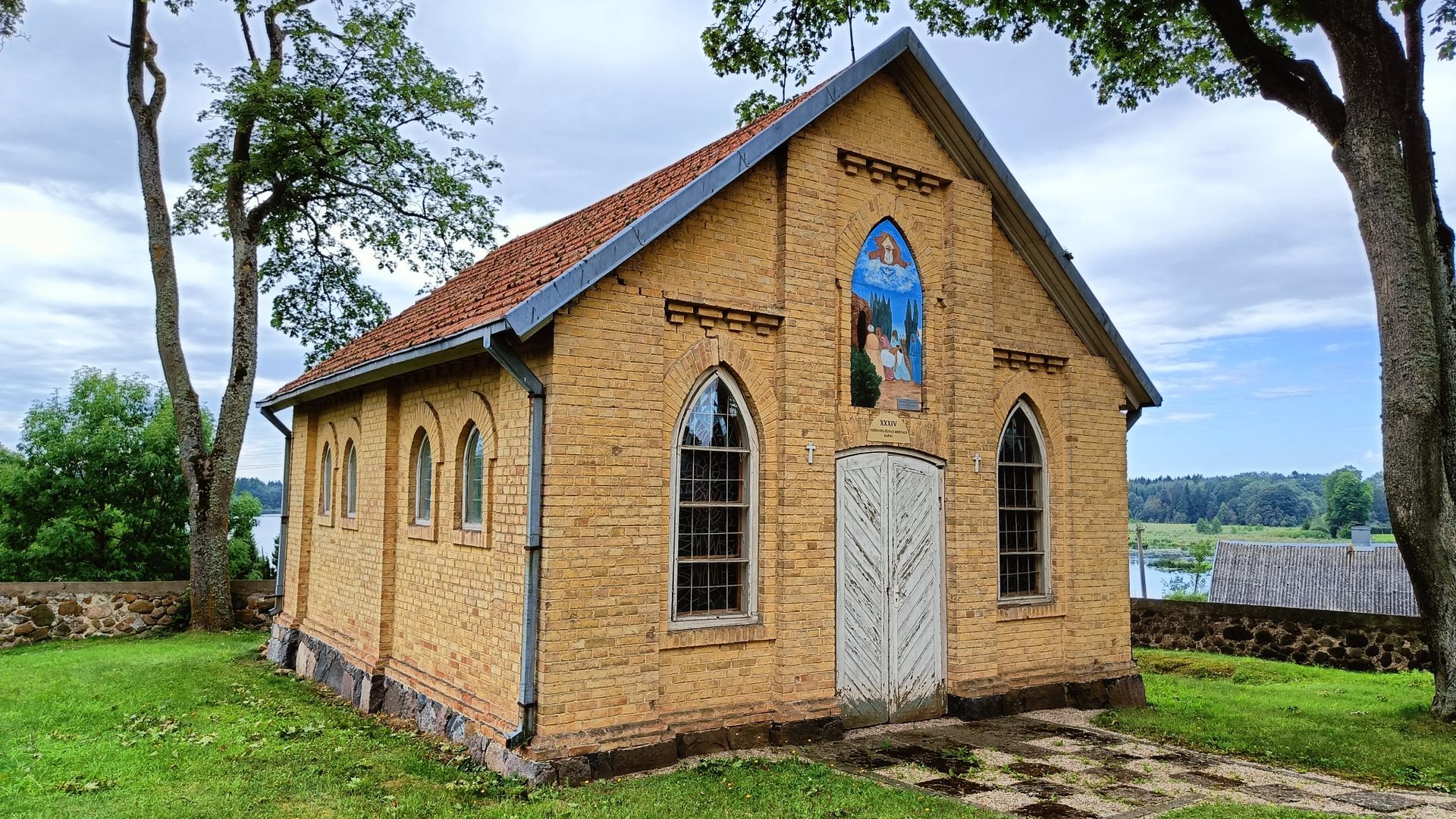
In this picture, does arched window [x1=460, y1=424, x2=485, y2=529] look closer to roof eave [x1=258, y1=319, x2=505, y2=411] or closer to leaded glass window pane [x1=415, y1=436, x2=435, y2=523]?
roof eave [x1=258, y1=319, x2=505, y2=411]

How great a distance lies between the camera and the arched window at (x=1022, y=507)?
1084cm

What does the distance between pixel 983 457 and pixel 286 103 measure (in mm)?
15115

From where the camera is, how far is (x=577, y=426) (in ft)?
25.3

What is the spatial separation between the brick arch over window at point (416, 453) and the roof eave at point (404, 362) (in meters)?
0.52

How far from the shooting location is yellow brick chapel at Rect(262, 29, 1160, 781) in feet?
25.4

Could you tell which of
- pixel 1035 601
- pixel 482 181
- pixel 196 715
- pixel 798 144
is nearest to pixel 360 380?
pixel 196 715

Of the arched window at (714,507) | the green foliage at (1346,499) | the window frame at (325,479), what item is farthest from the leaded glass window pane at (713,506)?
the green foliage at (1346,499)

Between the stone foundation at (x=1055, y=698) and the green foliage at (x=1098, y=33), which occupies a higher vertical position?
the green foliage at (x=1098, y=33)

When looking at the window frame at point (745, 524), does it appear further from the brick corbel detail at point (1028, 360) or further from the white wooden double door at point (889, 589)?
the brick corbel detail at point (1028, 360)

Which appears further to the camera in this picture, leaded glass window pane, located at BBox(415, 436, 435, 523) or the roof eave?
leaded glass window pane, located at BBox(415, 436, 435, 523)

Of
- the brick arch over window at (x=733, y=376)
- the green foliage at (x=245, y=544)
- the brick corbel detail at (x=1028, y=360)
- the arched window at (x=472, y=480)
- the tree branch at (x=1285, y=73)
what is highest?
the tree branch at (x=1285, y=73)

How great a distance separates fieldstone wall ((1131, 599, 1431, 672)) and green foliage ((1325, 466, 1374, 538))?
6653cm

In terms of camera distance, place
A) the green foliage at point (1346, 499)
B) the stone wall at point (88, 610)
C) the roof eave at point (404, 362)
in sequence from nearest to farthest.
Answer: the roof eave at point (404, 362), the stone wall at point (88, 610), the green foliage at point (1346, 499)

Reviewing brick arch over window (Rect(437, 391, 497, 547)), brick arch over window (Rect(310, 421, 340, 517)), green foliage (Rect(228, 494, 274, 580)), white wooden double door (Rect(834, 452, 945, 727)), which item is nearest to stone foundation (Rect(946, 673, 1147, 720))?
white wooden double door (Rect(834, 452, 945, 727))
